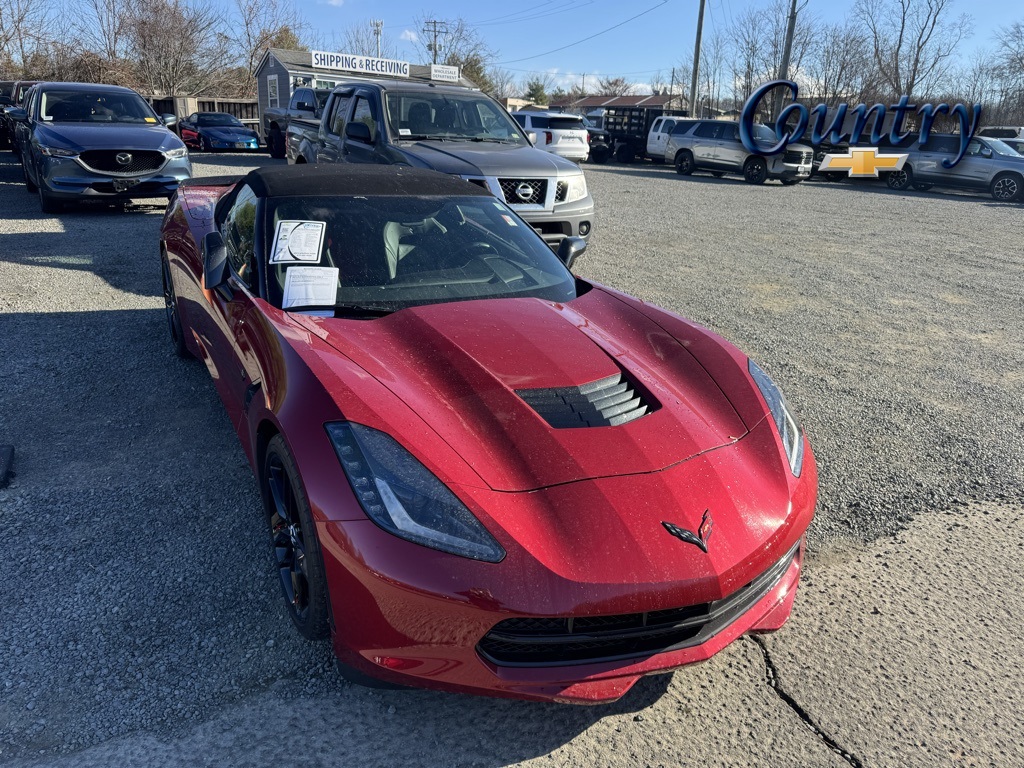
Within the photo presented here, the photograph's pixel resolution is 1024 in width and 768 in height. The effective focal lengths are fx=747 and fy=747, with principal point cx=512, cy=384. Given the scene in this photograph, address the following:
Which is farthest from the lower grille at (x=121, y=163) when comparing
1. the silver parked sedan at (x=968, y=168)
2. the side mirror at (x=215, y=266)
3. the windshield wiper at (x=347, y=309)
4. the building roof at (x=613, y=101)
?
the building roof at (x=613, y=101)

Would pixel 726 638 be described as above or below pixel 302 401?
below

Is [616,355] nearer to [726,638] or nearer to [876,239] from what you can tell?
[726,638]

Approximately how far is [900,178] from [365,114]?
1759cm

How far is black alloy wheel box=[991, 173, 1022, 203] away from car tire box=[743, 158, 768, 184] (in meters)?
5.66

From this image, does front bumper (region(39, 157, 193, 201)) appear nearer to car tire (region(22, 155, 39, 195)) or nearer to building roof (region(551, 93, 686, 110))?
car tire (region(22, 155, 39, 195))

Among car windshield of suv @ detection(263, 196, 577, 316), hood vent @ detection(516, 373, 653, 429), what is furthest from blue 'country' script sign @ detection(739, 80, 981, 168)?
hood vent @ detection(516, 373, 653, 429)

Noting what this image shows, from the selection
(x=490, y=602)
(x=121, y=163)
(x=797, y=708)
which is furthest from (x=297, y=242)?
(x=121, y=163)

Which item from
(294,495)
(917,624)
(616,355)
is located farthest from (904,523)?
(294,495)

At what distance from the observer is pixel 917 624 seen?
279 centimetres

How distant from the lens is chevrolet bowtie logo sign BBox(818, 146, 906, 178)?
836 inches

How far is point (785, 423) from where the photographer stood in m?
2.77

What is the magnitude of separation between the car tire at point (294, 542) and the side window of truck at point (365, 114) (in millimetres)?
6656

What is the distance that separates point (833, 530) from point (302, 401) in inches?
95.8

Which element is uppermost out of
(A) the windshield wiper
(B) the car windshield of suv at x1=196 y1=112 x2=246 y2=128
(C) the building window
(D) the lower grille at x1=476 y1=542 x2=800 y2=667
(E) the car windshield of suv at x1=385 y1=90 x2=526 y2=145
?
(C) the building window
